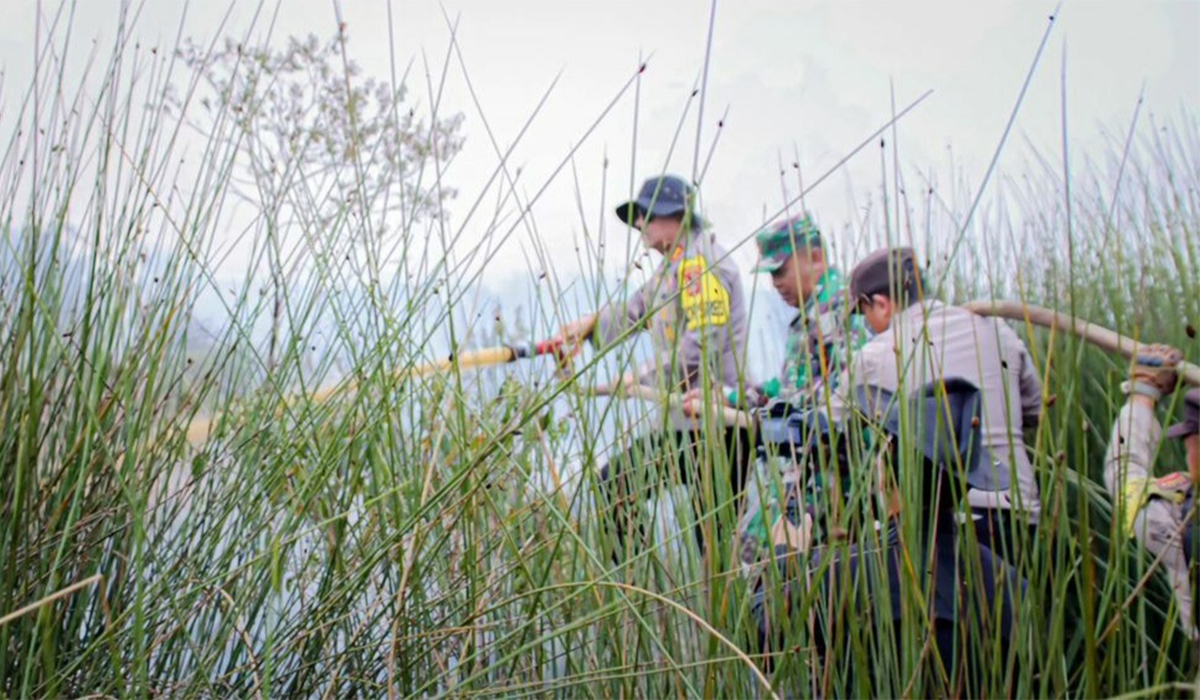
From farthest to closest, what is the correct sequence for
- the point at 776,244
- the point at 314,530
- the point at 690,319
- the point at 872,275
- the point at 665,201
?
the point at 665,201
the point at 776,244
the point at 690,319
the point at 872,275
the point at 314,530

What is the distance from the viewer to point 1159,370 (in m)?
1.65

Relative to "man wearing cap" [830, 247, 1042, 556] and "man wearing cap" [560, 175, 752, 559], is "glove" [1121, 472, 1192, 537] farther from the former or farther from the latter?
"man wearing cap" [560, 175, 752, 559]

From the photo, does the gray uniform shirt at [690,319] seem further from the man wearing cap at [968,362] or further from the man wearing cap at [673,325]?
the man wearing cap at [968,362]

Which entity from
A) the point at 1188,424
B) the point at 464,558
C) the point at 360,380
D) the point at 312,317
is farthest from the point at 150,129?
the point at 1188,424

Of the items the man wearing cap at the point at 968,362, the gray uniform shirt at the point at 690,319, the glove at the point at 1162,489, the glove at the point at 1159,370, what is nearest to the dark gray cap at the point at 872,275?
the man wearing cap at the point at 968,362

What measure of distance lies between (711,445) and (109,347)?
693 millimetres

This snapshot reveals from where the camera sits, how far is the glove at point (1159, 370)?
1.64 m

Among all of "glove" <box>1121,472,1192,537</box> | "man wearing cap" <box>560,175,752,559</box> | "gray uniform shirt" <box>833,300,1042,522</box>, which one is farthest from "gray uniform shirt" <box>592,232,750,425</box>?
"glove" <box>1121,472,1192,537</box>

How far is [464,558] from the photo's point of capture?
146cm

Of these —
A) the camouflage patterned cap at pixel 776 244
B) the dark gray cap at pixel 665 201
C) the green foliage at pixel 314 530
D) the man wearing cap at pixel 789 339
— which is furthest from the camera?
the dark gray cap at pixel 665 201

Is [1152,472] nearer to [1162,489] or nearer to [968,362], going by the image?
[1162,489]

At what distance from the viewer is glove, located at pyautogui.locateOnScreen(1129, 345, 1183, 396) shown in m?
1.64

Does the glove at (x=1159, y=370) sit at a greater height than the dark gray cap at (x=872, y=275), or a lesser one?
lesser

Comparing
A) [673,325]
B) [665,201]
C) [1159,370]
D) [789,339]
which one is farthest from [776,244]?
[1159,370]
